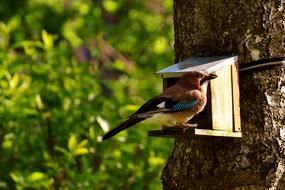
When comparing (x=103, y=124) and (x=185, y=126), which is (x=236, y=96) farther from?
(x=103, y=124)

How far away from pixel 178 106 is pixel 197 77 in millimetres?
198

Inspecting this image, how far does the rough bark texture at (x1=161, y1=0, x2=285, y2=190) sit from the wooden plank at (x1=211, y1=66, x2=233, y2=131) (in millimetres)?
87

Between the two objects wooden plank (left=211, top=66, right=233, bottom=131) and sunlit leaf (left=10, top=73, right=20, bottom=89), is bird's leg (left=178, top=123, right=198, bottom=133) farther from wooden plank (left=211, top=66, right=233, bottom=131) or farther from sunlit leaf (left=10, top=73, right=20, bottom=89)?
sunlit leaf (left=10, top=73, right=20, bottom=89)

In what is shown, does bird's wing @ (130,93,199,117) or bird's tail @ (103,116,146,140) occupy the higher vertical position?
bird's wing @ (130,93,199,117)

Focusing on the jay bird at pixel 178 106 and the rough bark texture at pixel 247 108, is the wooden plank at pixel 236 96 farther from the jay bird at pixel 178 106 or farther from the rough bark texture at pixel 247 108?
the jay bird at pixel 178 106

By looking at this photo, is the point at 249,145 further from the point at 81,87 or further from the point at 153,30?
the point at 153,30

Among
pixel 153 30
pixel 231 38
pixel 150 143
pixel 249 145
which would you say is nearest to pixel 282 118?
pixel 249 145

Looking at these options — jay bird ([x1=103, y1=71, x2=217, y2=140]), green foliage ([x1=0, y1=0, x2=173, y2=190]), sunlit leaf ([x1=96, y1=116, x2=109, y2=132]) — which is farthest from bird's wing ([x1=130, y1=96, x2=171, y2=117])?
sunlit leaf ([x1=96, y1=116, x2=109, y2=132])

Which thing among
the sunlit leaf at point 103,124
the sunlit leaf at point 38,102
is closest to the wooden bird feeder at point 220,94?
the sunlit leaf at point 103,124

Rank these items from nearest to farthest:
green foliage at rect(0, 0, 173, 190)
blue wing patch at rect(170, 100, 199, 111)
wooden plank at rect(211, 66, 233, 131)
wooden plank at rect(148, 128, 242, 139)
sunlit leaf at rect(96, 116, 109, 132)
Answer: wooden plank at rect(148, 128, 242, 139), blue wing patch at rect(170, 100, 199, 111), wooden plank at rect(211, 66, 233, 131), sunlit leaf at rect(96, 116, 109, 132), green foliage at rect(0, 0, 173, 190)

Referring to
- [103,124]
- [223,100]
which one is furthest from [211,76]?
[103,124]

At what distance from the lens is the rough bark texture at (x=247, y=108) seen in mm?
4723

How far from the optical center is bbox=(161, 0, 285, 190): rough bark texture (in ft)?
15.5

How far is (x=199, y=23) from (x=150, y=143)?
96.3 inches
